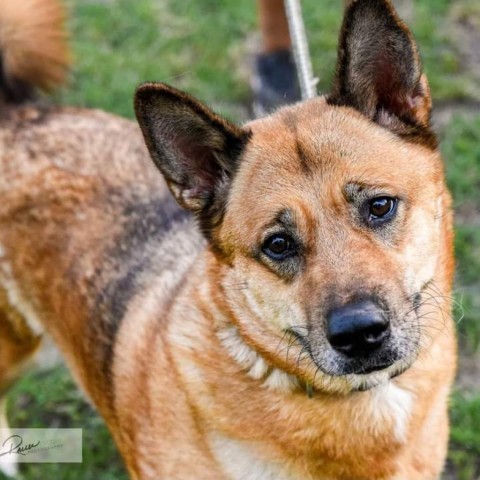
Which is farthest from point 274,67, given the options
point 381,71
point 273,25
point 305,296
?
point 305,296

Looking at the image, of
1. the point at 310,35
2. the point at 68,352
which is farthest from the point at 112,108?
the point at 68,352

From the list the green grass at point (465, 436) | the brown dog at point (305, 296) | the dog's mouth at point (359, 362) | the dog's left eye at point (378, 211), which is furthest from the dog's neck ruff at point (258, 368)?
the green grass at point (465, 436)

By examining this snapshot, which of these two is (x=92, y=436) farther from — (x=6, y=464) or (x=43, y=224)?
(x=43, y=224)

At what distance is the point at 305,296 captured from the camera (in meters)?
2.76

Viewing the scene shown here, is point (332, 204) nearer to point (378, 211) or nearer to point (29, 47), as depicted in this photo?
point (378, 211)

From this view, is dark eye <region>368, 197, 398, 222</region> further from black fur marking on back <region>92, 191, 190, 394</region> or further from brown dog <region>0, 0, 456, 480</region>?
black fur marking on back <region>92, 191, 190, 394</region>

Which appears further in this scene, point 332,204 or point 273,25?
point 273,25

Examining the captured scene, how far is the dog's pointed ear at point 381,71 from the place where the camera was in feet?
9.26

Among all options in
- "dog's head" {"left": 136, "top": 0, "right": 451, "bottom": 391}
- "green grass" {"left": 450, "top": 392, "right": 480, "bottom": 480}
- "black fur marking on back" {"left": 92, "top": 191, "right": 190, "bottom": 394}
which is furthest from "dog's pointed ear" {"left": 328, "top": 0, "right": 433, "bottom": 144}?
"green grass" {"left": 450, "top": 392, "right": 480, "bottom": 480}

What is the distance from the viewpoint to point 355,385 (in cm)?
297

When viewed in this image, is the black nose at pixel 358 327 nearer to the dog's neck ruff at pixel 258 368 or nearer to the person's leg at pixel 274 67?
the dog's neck ruff at pixel 258 368

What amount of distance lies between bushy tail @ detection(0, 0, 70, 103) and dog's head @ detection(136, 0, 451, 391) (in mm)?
1541

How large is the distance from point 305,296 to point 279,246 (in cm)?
20

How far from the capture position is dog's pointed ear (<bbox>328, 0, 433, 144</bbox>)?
9.26 ft
